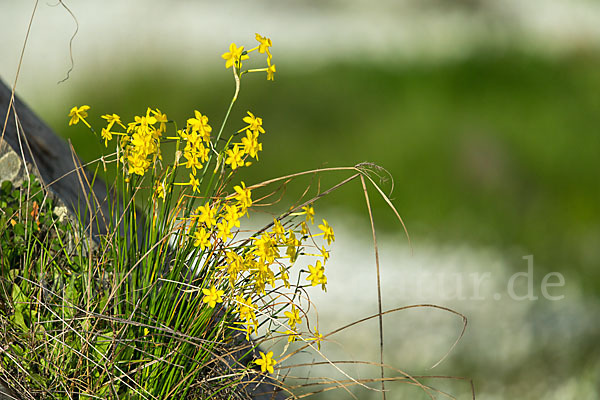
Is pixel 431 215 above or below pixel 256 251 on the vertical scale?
below

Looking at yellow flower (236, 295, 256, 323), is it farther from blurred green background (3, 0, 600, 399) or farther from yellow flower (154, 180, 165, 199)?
blurred green background (3, 0, 600, 399)

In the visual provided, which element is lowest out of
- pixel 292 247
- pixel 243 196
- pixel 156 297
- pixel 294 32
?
pixel 156 297

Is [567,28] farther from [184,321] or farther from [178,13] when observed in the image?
[184,321]

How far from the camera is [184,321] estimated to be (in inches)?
59.7

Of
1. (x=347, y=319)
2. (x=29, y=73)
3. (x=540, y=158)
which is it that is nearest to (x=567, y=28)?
(x=540, y=158)

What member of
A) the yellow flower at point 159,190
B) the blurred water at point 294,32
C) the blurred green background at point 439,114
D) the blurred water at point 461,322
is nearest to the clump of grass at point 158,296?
the yellow flower at point 159,190

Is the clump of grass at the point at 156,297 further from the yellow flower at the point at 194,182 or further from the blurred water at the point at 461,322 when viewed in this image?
the blurred water at the point at 461,322

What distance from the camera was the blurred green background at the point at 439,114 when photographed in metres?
4.77

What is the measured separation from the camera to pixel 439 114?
6.51 m

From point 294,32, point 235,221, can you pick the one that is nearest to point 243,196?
point 235,221

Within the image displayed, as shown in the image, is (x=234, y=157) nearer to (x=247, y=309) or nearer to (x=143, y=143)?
(x=143, y=143)

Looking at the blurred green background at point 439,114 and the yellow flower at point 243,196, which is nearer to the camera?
the yellow flower at point 243,196

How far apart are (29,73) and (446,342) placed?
642 cm

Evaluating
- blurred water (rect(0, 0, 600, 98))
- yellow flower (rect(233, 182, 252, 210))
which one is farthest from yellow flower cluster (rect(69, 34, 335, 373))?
blurred water (rect(0, 0, 600, 98))
